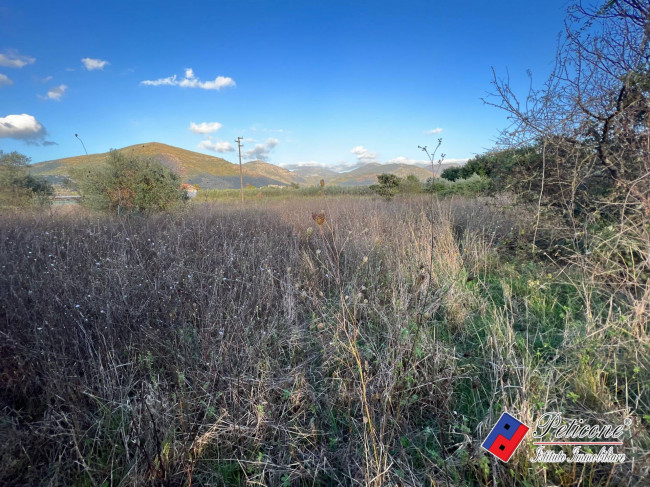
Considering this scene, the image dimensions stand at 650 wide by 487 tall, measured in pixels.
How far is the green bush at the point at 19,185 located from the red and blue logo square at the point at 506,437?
12.3m

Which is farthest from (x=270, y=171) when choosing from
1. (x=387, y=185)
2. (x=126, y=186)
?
(x=126, y=186)

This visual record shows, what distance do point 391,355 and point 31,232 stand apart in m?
5.76

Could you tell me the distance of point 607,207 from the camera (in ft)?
9.35

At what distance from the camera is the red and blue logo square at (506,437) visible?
92 centimetres

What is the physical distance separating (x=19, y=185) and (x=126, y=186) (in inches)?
253

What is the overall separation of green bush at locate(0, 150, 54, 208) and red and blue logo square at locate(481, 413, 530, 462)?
1232 cm

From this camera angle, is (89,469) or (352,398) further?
(352,398)

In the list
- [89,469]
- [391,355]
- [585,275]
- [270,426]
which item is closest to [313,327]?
[391,355]

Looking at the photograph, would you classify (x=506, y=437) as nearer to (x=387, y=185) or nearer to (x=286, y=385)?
(x=286, y=385)

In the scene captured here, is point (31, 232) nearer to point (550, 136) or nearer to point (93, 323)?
point (93, 323)

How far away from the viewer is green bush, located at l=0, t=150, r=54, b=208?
9281mm

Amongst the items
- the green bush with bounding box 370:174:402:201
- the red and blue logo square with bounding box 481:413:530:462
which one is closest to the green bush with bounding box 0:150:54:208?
the red and blue logo square with bounding box 481:413:530:462

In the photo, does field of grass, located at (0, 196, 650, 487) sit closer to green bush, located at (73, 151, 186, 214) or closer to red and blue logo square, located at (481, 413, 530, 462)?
red and blue logo square, located at (481, 413, 530, 462)

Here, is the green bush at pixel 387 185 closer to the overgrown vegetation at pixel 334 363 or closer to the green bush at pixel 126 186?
the green bush at pixel 126 186
